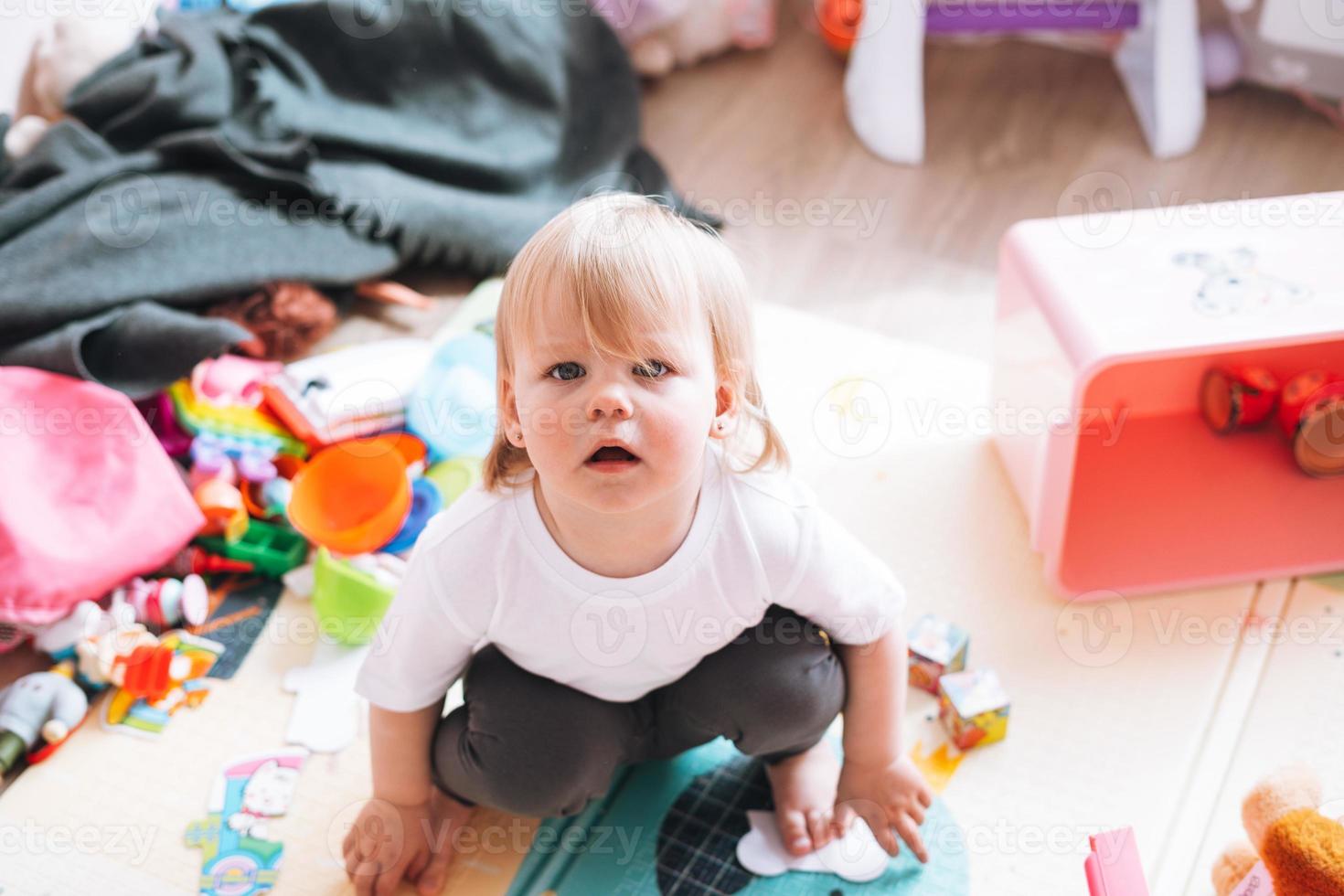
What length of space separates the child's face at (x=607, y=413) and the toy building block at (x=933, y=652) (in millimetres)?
379

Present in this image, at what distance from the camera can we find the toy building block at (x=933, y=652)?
3.38ft

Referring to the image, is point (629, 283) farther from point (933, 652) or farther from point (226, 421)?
point (226, 421)

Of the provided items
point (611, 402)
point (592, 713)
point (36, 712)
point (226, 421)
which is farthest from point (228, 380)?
point (611, 402)

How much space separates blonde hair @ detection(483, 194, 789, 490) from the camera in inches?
28.1

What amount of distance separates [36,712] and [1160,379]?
1.04m

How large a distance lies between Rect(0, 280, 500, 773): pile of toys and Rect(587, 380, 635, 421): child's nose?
1.49 ft

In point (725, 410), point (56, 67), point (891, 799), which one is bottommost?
point (891, 799)

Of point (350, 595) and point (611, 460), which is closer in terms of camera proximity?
point (611, 460)

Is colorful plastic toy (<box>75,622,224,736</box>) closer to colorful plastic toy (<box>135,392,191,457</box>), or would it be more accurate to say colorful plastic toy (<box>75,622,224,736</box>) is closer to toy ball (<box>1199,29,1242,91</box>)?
colorful plastic toy (<box>135,392,191,457</box>)

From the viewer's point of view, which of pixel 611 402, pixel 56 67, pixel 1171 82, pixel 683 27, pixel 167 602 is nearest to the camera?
pixel 611 402

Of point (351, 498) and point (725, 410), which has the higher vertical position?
point (725, 410)

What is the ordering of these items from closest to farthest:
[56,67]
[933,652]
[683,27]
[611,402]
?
1. [611,402]
2. [933,652]
3. [56,67]
4. [683,27]

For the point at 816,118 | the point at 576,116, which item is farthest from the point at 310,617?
the point at 816,118

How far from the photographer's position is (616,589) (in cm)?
82
